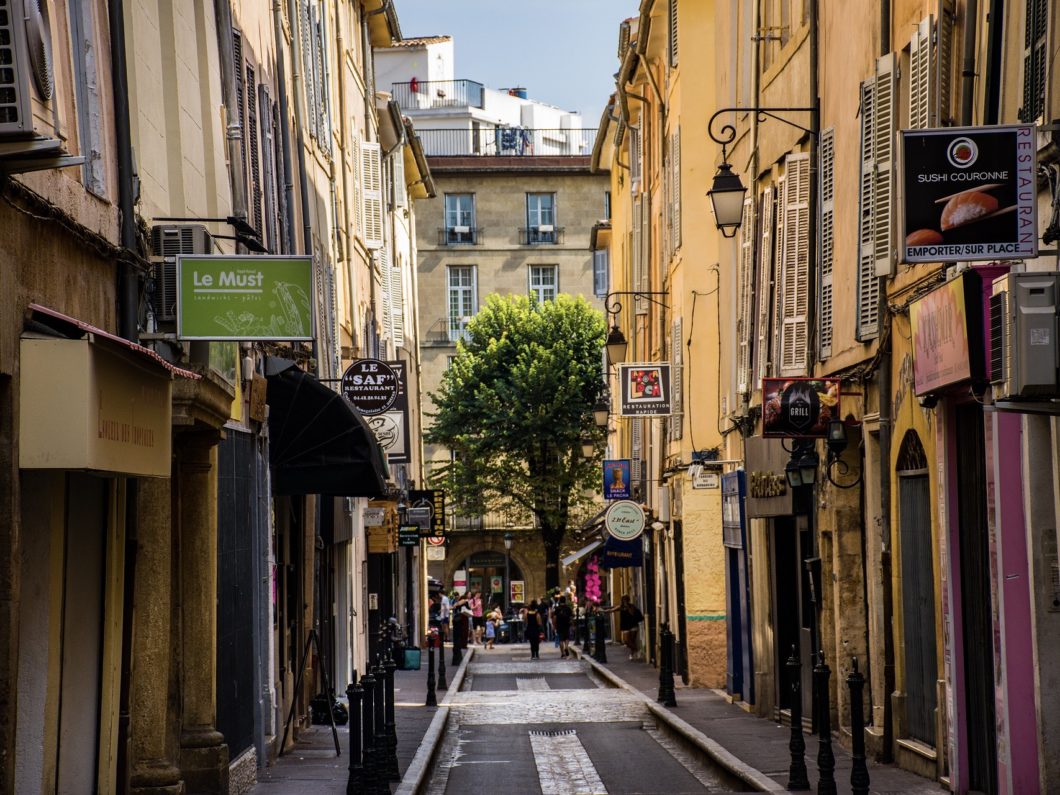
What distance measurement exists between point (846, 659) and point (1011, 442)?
657 cm

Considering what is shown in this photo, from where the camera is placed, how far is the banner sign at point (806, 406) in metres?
17.2

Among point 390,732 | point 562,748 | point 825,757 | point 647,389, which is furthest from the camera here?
point 647,389

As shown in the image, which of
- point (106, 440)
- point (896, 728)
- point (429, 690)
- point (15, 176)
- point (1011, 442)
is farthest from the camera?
point (429, 690)

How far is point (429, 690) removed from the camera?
26.3 metres

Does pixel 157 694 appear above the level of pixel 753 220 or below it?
below

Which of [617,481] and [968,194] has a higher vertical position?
[617,481]

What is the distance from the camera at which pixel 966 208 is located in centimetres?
1022

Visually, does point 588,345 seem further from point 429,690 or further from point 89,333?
point 89,333

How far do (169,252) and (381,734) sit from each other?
4.57 meters

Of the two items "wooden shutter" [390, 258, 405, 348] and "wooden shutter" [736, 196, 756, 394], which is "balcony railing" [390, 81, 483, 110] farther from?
"wooden shutter" [736, 196, 756, 394]

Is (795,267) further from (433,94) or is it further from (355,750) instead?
(433,94)

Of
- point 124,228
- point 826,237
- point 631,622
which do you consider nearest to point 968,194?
point 124,228

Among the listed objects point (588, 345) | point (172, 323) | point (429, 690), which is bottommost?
point (429, 690)

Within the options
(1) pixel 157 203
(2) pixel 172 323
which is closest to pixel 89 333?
(2) pixel 172 323
